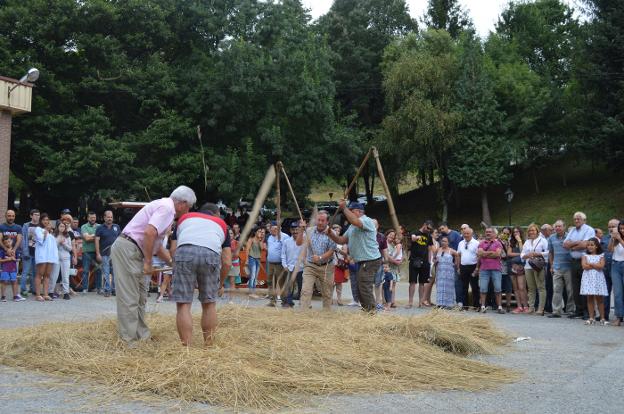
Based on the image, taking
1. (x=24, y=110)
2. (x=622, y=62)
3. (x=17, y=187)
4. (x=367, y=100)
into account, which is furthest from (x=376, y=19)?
(x=24, y=110)

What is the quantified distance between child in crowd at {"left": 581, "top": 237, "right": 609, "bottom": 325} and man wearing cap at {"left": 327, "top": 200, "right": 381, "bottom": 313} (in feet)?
14.5

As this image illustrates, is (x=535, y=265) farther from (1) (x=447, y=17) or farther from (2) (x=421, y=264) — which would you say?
(1) (x=447, y=17)

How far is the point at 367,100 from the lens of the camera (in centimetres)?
4381

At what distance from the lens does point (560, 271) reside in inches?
503

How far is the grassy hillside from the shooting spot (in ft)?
119

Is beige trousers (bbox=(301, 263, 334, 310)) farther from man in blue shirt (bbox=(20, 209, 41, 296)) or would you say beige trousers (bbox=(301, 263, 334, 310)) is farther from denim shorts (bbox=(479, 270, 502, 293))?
man in blue shirt (bbox=(20, 209, 41, 296))

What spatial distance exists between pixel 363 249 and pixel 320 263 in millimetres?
1146

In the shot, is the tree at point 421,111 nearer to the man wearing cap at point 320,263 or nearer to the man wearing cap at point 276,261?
the man wearing cap at point 276,261

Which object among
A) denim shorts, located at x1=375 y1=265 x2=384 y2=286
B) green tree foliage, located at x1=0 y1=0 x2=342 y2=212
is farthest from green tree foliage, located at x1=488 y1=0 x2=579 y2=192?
denim shorts, located at x1=375 y1=265 x2=384 y2=286

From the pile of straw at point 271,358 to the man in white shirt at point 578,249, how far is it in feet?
15.6

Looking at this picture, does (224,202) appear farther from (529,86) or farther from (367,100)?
(529,86)

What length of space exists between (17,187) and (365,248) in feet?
89.1

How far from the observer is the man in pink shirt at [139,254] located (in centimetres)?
718

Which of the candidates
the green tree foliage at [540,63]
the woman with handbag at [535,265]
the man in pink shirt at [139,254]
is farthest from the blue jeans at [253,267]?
the green tree foliage at [540,63]
